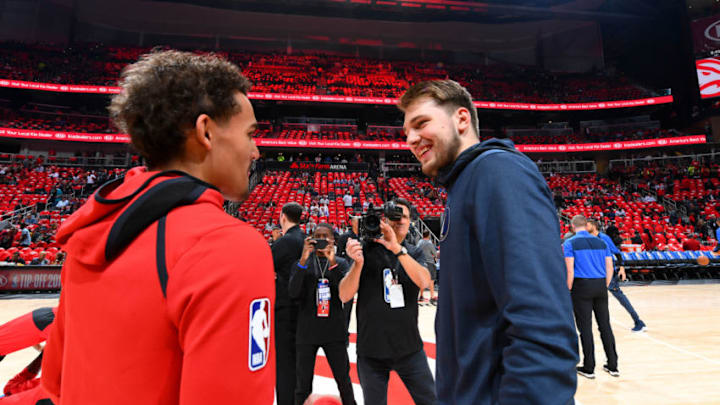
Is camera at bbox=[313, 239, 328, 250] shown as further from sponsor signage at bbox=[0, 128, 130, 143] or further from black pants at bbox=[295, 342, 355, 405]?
sponsor signage at bbox=[0, 128, 130, 143]

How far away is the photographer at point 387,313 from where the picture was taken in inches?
95.3

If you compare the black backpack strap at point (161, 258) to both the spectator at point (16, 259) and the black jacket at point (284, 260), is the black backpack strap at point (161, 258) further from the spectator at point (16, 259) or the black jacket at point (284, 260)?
the spectator at point (16, 259)

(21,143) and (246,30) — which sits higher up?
(246,30)

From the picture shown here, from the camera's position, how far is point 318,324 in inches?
120

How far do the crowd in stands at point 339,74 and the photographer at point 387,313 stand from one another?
2197 cm

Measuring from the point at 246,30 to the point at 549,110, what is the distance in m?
24.0

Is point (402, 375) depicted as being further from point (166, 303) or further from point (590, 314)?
point (590, 314)

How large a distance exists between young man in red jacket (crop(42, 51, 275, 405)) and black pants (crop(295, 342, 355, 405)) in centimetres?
251

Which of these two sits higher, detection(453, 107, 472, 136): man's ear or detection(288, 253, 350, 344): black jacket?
detection(453, 107, 472, 136): man's ear

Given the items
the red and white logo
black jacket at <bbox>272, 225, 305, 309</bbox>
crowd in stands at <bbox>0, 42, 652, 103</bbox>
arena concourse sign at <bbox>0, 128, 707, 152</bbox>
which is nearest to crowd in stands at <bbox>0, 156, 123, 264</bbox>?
arena concourse sign at <bbox>0, 128, 707, 152</bbox>

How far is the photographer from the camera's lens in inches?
95.3

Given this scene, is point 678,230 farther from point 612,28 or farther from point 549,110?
point 612,28

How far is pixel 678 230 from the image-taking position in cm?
1475

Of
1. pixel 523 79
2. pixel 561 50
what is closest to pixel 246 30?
pixel 523 79
